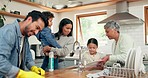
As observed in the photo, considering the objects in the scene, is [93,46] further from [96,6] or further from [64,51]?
[96,6]

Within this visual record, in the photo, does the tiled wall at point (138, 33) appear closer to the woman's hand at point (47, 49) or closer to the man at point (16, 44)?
the woman's hand at point (47, 49)

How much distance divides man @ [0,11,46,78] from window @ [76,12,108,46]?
3085 millimetres

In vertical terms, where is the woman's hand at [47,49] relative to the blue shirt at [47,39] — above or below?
below

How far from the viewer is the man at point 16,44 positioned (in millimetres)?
1135

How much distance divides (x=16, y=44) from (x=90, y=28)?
3461mm

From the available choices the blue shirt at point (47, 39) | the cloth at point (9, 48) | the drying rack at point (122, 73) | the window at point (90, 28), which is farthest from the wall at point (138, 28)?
the cloth at point (9, 48)

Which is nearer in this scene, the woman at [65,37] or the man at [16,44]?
the man at [16,44]

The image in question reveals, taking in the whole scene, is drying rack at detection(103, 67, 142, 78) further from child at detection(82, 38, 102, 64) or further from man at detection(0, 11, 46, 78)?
child at detection(82, 38, 102, 64)

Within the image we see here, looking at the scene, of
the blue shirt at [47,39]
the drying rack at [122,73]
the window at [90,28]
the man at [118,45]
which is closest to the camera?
the drying rack at [122,73]

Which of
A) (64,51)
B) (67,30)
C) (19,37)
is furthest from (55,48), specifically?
(19,37)

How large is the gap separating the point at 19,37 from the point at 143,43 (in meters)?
3.14

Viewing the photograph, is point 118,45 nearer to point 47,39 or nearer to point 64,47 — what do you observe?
point 64,47

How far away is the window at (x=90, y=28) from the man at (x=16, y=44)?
10.1 ft

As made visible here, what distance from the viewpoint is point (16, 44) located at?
1.27 m
